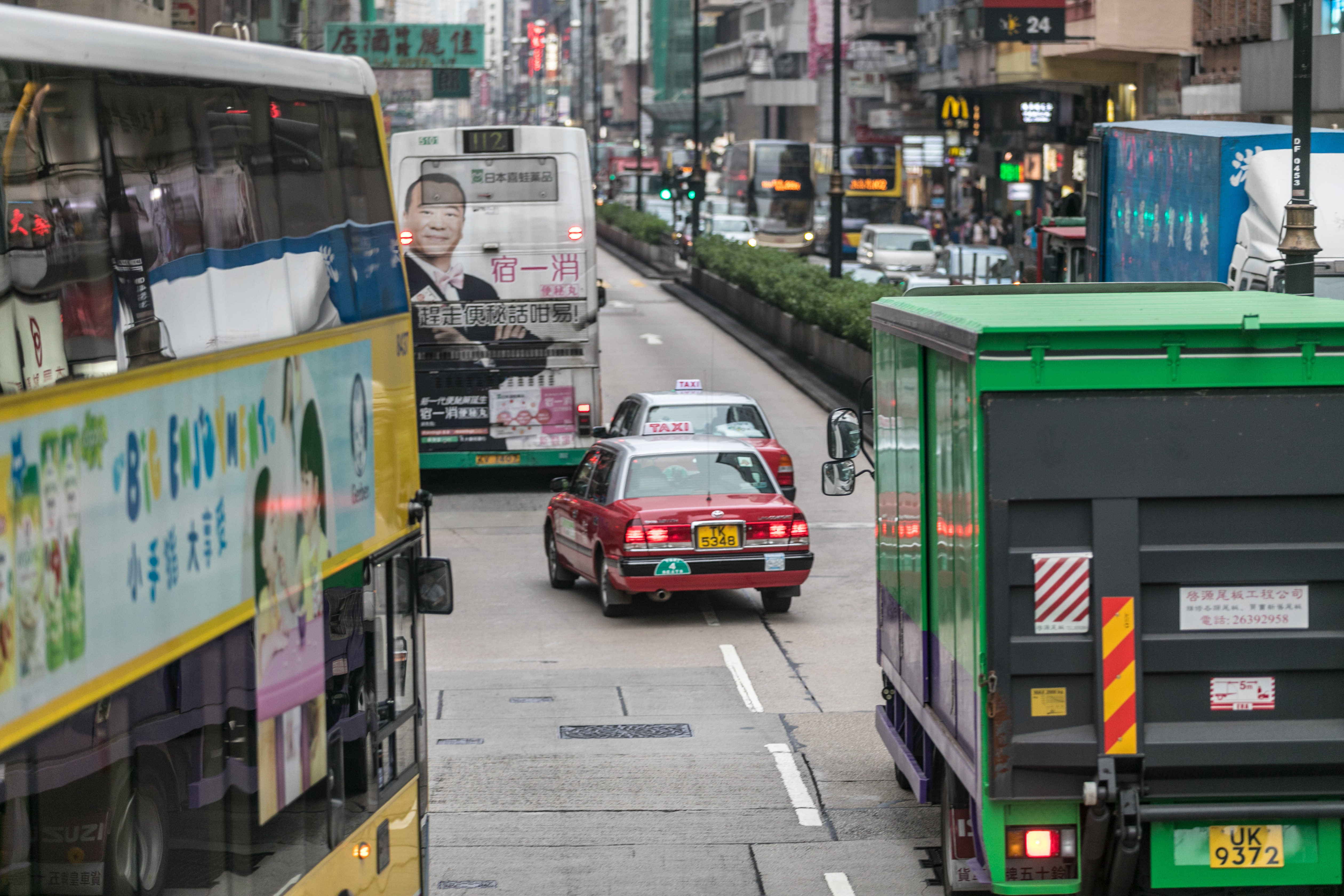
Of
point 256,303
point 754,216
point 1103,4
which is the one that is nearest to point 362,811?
point 256,303

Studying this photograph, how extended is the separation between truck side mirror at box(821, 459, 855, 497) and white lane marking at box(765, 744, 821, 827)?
172 centimetres

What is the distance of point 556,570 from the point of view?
56.6 ft

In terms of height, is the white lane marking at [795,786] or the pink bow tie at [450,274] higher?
the pink bow tie at [450,274]

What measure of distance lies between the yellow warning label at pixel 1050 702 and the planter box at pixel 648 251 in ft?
161

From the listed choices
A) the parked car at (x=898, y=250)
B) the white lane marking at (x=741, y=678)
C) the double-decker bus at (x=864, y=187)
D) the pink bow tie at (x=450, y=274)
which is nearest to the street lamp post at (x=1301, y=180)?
the white lane marking at (x=741, y=678)

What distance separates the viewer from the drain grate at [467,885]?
8.78 meters

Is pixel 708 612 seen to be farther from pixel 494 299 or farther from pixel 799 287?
pixel 799 287

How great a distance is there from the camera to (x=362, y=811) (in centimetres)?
643

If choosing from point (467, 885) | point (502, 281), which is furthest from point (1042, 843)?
point (502, 281)

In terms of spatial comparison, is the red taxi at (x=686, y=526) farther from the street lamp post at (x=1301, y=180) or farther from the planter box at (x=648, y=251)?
the planter box at (x=648, y=251)

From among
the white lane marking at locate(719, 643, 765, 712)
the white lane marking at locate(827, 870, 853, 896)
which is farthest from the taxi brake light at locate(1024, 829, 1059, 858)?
the white lane marking at locate(719, 643, 765, 712)

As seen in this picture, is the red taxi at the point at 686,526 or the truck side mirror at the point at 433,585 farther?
the red taxi at the point at 686,526

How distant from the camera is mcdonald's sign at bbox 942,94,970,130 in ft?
201

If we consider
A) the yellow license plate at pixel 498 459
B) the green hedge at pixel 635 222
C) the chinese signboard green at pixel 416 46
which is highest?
the chinese signboard green at pixel 416 46
